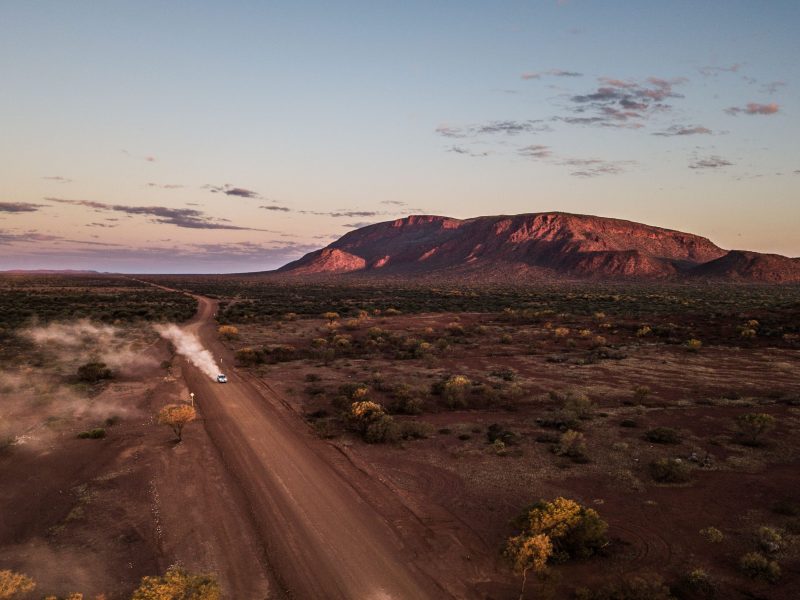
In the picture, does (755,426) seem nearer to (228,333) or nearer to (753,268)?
(228,333)

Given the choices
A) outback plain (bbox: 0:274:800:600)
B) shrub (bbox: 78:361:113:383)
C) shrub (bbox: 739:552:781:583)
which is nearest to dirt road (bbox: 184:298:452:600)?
outback plain (bbox: 0:274:800:600)

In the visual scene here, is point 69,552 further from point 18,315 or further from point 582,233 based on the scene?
point 582,233

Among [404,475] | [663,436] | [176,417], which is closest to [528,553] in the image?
[404,475]

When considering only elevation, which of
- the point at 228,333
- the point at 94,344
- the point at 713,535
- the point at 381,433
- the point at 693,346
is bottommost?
the point at 94,344

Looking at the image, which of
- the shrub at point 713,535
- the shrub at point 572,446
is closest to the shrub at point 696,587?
the shrub at point 713,535

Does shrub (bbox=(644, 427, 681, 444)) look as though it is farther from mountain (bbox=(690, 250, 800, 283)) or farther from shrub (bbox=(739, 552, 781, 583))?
mountain (bbox=(690, 250, 800, 283))

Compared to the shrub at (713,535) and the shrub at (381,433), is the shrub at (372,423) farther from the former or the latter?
the shrub at (713,535)
